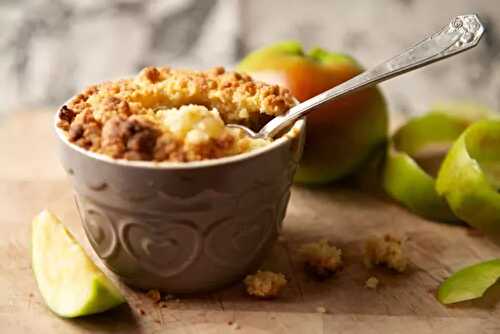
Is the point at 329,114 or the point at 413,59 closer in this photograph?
the point at 413,59

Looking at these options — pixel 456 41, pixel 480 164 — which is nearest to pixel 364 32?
pixel 480 164

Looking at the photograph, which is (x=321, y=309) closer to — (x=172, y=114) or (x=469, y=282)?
(x=469, y=282)

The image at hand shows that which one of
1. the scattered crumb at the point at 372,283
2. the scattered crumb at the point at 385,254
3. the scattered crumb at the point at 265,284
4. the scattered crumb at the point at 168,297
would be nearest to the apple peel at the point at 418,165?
the scattered crumb at the point at 385,254

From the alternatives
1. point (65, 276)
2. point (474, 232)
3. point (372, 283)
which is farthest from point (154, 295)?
point (474, 232)

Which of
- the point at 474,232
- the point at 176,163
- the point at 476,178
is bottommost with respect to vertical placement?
the point at 474,232

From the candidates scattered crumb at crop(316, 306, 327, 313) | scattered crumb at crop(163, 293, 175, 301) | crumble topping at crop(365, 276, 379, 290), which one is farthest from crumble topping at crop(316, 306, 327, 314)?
scattered crumb at crop(163, 293, 175, 301)

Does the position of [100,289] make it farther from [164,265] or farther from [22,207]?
[22,207]
